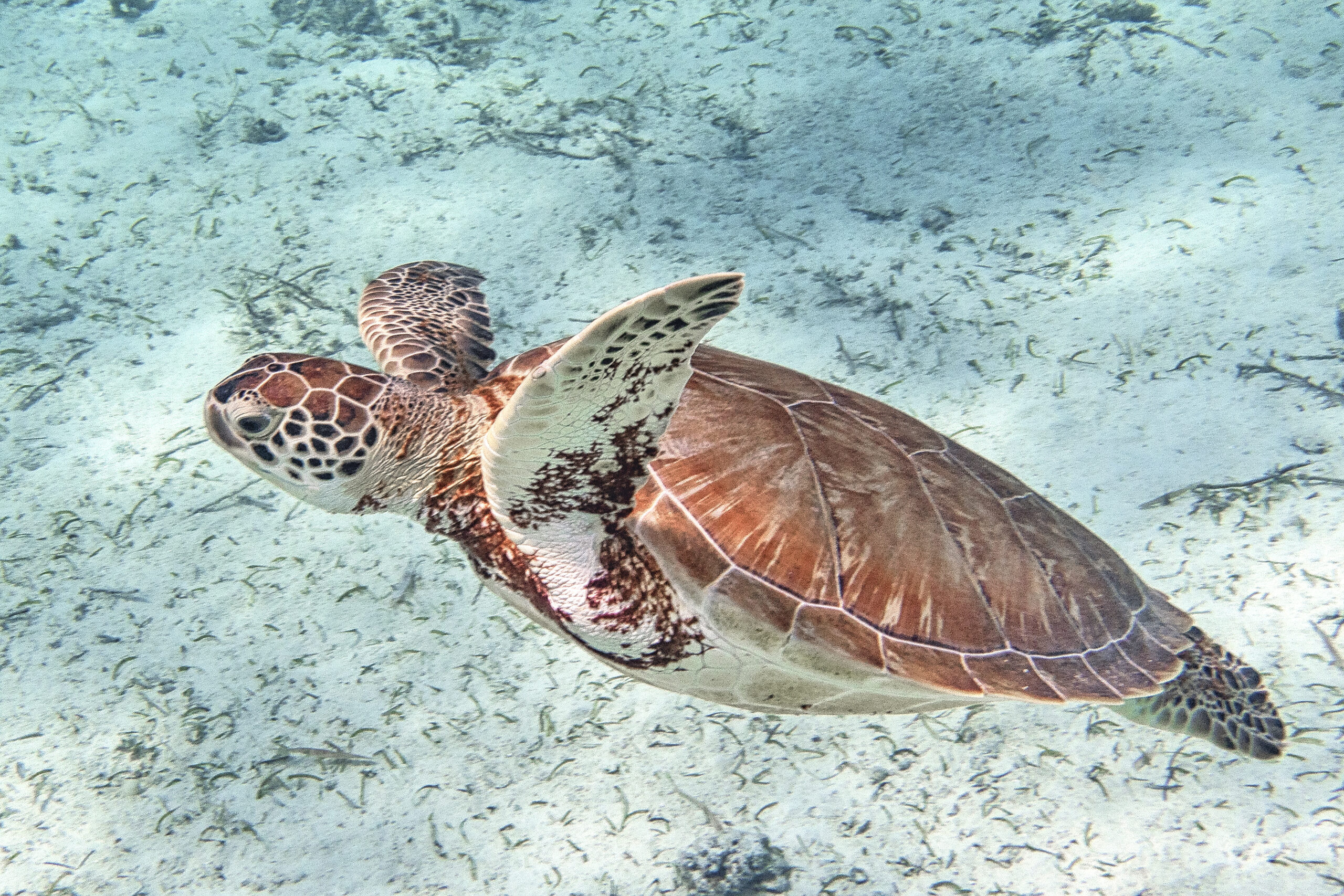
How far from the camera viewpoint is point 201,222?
3316mm

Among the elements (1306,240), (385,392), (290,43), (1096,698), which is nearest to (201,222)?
Answer: (290,43)

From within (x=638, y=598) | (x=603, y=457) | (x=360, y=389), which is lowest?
(x=638, y=598)

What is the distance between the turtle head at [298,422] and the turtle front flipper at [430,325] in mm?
304

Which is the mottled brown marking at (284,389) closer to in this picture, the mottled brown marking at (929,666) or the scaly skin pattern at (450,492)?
the scaly skin pattern at (450,492)

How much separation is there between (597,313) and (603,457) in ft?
4.56

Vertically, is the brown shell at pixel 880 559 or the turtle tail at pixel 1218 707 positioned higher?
the brown shell at pixel 880 559

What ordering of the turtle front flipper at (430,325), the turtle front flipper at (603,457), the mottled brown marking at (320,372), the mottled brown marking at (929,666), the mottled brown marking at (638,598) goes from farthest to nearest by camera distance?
the turtle front flipper at (430,325)
the mottled brown marking at (320,372)
the mottled brown marking at (638,598)
the mottled brown marking at (929,666)
the turtle front flipper at (603,457)

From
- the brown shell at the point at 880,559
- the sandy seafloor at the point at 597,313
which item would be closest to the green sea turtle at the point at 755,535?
the brown shell at the point at 880,559

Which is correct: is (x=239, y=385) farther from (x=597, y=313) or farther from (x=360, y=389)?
(x=597, y=313)

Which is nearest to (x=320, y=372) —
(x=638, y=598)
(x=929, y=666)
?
(x=638, y=598)

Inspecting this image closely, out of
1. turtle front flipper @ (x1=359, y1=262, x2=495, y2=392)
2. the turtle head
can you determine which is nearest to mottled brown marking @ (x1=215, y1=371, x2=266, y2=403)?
the turtle head

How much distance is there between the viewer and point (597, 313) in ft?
9.18

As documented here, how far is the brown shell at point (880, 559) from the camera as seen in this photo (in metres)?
1.54

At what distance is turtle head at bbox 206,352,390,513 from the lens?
170cm
